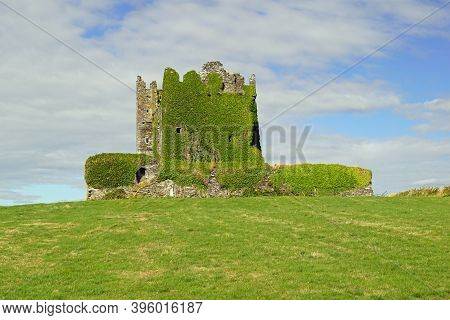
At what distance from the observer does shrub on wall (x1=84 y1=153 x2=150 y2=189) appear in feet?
153

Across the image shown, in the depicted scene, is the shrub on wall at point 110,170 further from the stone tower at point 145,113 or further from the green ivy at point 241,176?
the stone tower at point 145,113

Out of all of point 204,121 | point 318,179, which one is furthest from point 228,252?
point 204,121

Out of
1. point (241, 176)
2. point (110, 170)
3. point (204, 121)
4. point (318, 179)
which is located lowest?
point (318, 179)

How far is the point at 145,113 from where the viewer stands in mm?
60000

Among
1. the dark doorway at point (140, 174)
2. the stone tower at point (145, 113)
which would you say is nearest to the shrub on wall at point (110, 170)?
the dark doorway at point (140, 174)

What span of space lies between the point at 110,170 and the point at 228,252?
28326 millimetres

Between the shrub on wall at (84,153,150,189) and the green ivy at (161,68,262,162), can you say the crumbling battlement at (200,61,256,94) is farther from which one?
the shrub on wall at (84,153,150,189)

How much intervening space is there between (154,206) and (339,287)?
21.2 m

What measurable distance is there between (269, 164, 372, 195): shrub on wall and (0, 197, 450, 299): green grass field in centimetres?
1299

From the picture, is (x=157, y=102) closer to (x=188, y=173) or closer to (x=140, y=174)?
(x=140, y=174)

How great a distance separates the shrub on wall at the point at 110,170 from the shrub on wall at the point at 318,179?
481 inches

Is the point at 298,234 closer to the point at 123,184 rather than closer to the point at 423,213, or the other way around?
the point at 423,213

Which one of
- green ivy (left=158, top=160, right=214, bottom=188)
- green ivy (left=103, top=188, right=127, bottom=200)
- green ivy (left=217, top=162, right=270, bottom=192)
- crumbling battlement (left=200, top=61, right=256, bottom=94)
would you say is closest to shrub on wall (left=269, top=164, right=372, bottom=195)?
green ivy (left=217, top=162, right=270, bottom=192)

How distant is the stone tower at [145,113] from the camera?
59.4 meters
